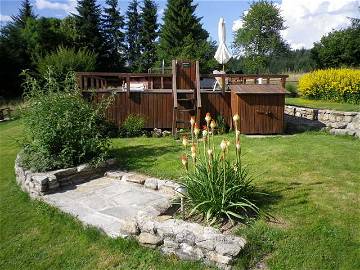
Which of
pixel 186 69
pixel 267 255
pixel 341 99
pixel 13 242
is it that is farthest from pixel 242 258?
pixel 341 99

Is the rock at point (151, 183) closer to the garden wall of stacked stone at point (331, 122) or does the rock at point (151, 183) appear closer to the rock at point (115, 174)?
the rock at point (115, 174)

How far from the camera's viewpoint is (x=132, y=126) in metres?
9.45

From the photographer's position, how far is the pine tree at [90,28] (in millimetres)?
35281

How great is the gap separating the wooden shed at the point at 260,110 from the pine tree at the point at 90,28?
28181 mm

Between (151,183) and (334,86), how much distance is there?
11.5 m

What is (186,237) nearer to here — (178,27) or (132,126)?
(132,126)

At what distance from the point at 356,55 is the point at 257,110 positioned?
22.4 metres

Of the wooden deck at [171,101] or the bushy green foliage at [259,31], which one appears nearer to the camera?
the wooden deck at [171,101]

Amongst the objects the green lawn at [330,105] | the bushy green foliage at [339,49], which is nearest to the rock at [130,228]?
the green lawn at [330,105]

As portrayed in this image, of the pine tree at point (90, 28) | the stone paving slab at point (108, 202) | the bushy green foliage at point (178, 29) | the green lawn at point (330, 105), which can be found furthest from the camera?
the bushy green foliage at point (178, 29)

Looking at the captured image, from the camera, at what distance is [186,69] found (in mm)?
9453

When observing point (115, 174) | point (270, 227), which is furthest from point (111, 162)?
point (270, 227)

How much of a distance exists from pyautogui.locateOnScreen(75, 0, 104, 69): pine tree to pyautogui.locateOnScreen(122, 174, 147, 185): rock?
100ft

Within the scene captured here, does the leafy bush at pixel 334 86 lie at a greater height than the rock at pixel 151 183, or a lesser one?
greater
